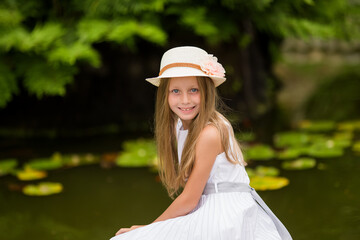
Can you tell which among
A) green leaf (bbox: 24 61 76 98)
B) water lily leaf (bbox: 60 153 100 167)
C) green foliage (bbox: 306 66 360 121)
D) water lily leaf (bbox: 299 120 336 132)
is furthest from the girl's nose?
green foliage (bbox: 306 66 360 121)

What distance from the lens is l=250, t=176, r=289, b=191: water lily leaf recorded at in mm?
3367

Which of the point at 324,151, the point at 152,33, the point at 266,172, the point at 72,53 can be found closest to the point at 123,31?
the point at 152,33

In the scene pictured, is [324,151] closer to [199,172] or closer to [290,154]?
[290,154]

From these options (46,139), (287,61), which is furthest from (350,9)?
(287,61)

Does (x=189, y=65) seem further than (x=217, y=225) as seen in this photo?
Yes

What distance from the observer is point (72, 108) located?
17.7 ft

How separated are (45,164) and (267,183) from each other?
198cm

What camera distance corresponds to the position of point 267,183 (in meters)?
3.41

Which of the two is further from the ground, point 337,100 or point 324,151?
point 337,100

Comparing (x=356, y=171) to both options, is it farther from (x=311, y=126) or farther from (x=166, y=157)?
(x=166, y=157)

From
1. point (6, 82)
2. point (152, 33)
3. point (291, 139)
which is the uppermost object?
point (152, 33)

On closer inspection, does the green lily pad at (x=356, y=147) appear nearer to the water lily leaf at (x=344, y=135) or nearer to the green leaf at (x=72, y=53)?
the water lily leaf at (x=344, y=135)

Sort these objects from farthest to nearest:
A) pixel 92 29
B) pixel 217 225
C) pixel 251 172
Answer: pixel 92 29 → pixel 251 172 → pixel 217 225

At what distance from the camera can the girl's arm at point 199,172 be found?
2012mm
